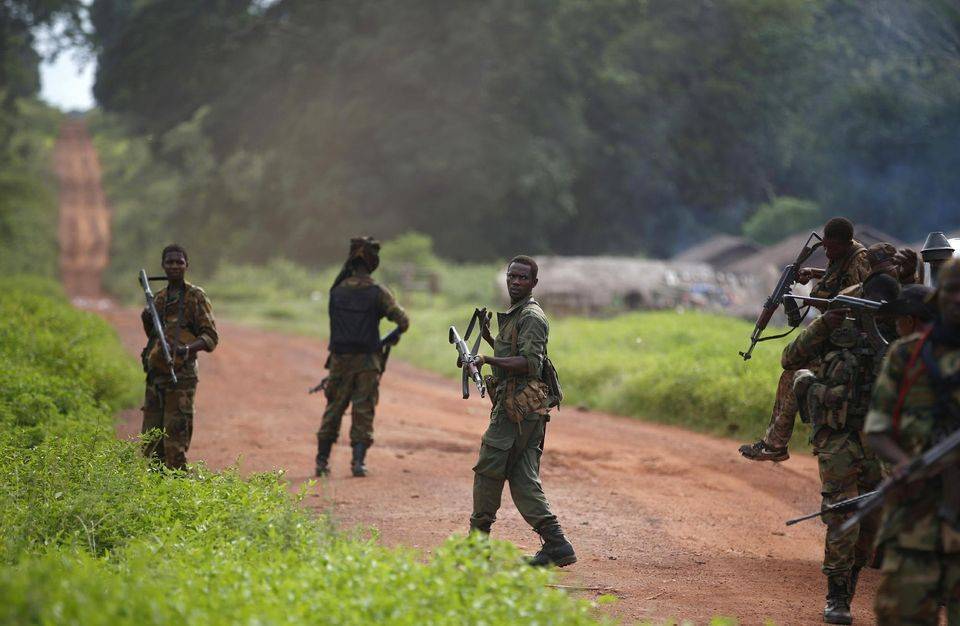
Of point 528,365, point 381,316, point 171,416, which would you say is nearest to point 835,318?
point 528,365

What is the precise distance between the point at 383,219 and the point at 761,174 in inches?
548

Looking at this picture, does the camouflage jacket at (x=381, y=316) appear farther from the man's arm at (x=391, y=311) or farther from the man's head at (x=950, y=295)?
the man's head at (x=950, y=295)

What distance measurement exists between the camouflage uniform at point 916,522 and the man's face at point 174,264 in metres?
5.52

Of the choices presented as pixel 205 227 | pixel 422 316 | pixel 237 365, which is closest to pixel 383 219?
pixel 205 227

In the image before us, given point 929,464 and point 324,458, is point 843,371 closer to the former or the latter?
point 929,464

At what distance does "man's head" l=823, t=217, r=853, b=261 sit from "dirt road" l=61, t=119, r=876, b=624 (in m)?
2.07

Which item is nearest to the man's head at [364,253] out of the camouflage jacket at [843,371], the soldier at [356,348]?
the soldier at [356,348]

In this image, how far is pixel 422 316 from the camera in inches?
993

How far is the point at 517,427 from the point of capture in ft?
22.2

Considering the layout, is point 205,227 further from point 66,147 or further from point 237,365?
point 237,365

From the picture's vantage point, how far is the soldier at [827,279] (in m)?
7.02

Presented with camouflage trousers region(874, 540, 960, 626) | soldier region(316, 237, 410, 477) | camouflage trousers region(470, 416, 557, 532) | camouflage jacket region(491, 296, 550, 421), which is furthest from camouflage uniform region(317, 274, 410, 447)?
camouflage trousers region(874, 540, 960, 626)

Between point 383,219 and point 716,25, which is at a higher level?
point 716,25

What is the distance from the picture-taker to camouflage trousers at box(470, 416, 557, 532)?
22.0ft
